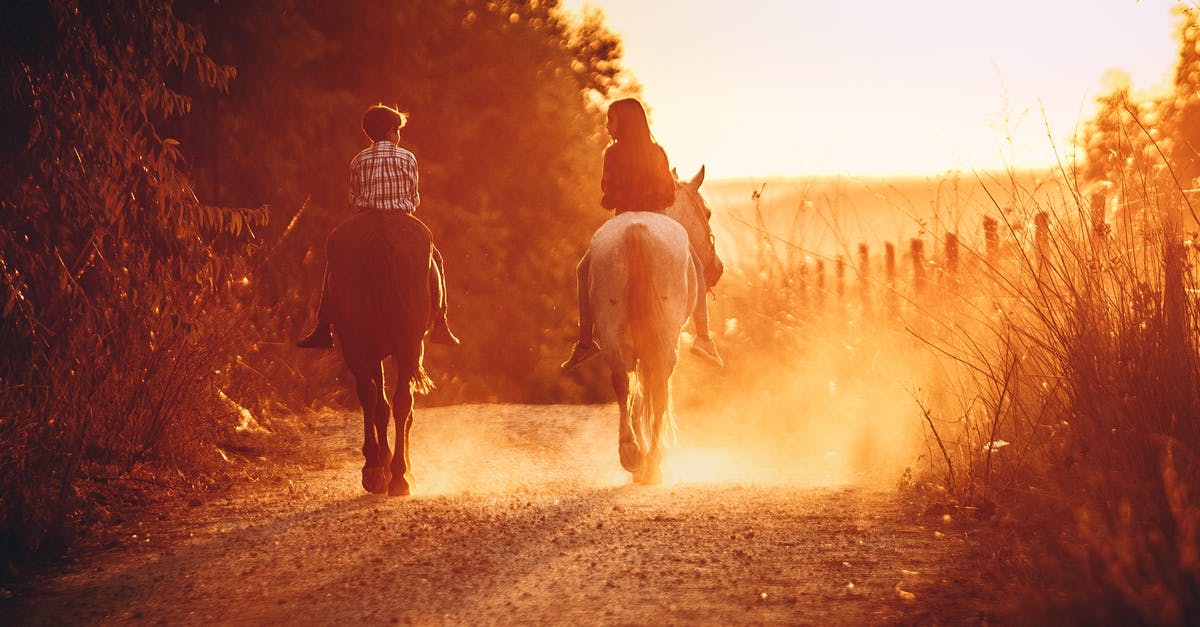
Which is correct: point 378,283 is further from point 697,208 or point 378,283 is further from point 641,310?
point 697,208

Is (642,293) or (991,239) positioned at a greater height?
(991,239)

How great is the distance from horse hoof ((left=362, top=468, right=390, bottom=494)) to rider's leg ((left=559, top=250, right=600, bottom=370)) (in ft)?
5.89

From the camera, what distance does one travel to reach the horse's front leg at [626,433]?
793 cm

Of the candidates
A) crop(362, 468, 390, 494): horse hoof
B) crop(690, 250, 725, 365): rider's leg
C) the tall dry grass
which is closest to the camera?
the tall dry grass

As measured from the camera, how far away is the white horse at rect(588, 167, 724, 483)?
7949 millimetres

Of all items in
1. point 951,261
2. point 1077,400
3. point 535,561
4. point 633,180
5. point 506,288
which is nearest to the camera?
point 535,561

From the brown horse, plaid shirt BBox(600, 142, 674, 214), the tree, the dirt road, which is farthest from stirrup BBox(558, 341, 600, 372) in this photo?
the tree

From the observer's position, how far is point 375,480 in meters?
7.45

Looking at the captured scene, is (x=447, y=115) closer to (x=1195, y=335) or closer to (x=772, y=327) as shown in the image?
(x=772, y=327)

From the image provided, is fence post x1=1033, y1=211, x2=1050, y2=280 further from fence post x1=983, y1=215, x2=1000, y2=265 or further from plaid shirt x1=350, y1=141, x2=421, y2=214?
plaid shirt x1=350, y1=141, x2=421, y2=214

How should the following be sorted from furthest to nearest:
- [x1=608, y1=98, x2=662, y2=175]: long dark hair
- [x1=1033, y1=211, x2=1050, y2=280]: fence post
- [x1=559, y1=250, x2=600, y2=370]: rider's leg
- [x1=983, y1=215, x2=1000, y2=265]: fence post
→ [x1=559, y1=250, x2=600, y2=370]: rider's leg < [x1=608, y1=98, x2=662, y2=175]: long dark hair < [x1=983, y1=215, x2=1000, y2=265]: fence post < [x1=1033, y1=211, x2=1050, y2=280]: fence post

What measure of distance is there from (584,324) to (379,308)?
1904 mm

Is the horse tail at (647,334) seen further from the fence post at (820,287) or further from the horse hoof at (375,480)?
the fence post at (820,287)

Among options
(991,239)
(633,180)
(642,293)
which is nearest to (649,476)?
(642,293)
